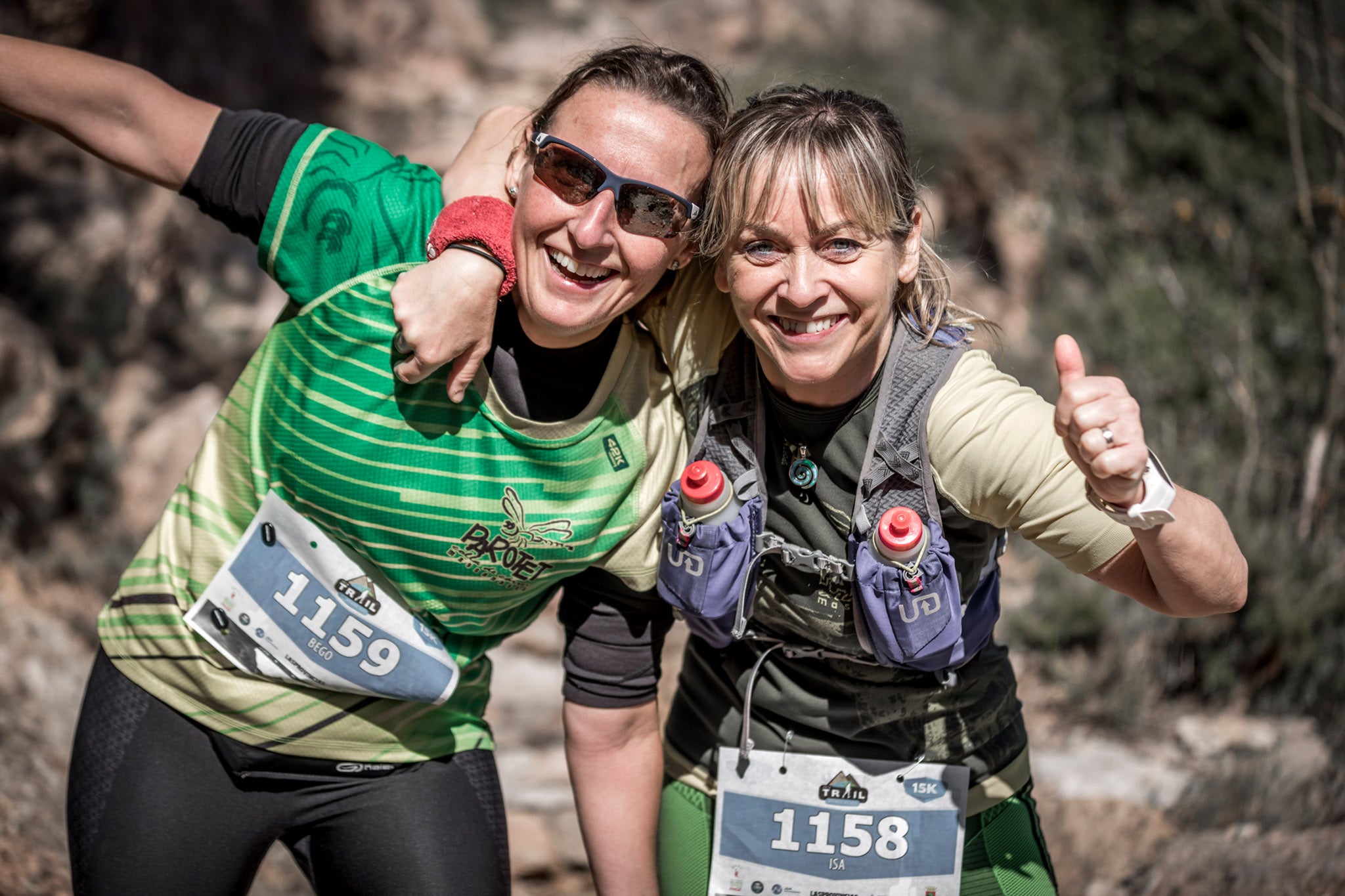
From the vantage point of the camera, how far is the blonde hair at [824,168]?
1604 millimetres

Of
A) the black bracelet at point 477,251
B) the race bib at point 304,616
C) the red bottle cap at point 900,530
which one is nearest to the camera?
the red bottle cap at point 900,530

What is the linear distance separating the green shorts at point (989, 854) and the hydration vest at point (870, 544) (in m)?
0.35

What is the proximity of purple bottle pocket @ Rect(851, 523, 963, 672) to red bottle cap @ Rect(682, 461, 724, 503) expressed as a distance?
25cm

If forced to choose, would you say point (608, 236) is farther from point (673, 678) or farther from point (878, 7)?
point (878, 7)

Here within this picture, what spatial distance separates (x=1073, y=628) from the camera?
14.7ft

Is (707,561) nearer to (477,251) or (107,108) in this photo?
(477,251)

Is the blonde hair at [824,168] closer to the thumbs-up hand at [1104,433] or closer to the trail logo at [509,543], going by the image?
the thumbs-up hand at [1104,433]

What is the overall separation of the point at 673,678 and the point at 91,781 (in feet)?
8.66

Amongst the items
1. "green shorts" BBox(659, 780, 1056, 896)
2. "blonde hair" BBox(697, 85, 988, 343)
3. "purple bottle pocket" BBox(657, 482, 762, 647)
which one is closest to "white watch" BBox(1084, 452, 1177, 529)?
"blonde hair" BBox(697, 85, 988, 343)

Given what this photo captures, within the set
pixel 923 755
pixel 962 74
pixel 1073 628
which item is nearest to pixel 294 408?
pixel 923 755

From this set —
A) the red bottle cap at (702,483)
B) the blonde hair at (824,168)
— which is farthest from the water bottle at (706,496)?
the blonde hair at (824,168)

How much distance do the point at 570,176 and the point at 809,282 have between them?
43 cm

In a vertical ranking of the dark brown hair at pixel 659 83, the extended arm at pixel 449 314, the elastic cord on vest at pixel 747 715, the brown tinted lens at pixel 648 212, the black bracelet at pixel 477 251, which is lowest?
the elastic cord on vest at pixel 747 715

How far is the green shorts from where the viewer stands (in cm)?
188
